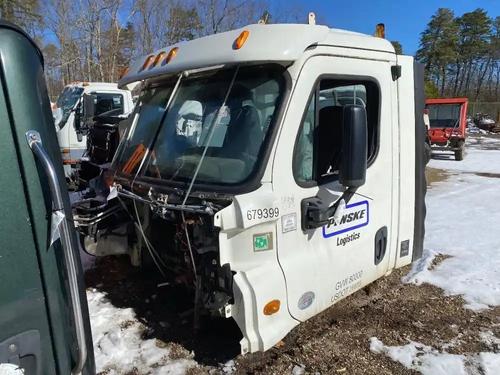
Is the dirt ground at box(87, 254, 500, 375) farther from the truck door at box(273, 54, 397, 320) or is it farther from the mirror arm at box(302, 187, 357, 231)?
the mirror arm at box(302, 187, 357, 231)

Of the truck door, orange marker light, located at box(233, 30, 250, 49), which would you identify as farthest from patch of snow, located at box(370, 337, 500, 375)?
orange marker light, located at box(233, 30, 250, 49)

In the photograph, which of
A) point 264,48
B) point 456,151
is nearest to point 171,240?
point 264,48

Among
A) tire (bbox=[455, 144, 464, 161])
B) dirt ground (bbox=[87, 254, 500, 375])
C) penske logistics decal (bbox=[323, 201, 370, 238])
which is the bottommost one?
tire (bbox=[455, 144, 464, 161])

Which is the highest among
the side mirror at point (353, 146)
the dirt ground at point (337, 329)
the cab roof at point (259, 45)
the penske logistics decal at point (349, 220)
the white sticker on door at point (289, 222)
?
the cab roof at point (259, 45)

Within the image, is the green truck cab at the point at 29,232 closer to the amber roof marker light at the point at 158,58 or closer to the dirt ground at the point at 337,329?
the dirt ground at the point at 337,329

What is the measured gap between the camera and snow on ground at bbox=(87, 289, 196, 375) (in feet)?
10.3

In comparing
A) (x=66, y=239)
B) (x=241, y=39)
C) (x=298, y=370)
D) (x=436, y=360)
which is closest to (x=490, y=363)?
(x=436, y=360)

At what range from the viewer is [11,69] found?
4.63 ft

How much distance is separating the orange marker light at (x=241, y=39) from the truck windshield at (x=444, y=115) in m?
17.0

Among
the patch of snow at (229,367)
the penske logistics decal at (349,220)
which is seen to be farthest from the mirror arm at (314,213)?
the patch of snow at (229,367)

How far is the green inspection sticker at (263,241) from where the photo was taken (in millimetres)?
2836

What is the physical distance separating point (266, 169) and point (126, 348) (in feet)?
5.91

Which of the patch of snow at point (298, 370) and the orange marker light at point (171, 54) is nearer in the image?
the patch of snow at point (298, 370)

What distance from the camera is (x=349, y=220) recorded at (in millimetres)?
3436
